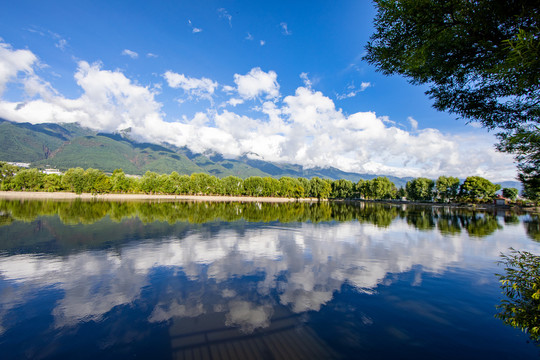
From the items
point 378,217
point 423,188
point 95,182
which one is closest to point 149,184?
point 95,182

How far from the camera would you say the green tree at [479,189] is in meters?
113

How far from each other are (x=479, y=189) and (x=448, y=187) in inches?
729

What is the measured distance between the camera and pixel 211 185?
13575 centimetres

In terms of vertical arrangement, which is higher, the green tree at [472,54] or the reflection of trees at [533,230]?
the green tree at [472,54]

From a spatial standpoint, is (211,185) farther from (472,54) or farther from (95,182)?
(472,54)

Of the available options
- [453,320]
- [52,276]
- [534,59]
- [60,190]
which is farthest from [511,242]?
[60,190]

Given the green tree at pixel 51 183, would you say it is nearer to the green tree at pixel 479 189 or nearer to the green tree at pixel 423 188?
the green tree at pixel 423 188

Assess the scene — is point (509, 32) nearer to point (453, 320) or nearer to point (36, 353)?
point (453, 320)

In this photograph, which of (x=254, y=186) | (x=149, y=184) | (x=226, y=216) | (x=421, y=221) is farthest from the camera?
(x=254, y=186)

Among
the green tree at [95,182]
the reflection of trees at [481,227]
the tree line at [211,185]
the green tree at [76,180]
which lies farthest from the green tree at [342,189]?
the green tree at [76,180]

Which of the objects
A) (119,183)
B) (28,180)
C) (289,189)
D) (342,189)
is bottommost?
(28,180)

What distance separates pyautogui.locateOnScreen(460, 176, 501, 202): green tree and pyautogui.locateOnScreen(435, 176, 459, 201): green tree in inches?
367

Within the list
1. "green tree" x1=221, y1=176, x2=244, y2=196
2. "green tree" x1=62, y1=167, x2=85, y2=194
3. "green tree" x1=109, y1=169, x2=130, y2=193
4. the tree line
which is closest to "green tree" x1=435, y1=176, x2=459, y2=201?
the tree line

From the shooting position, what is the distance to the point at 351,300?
9.74 metres
